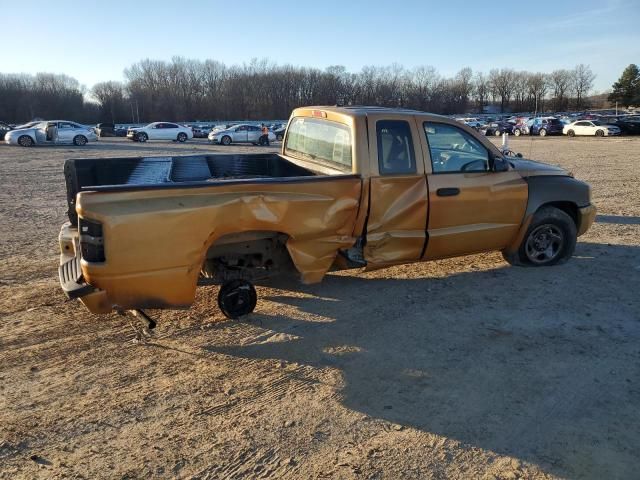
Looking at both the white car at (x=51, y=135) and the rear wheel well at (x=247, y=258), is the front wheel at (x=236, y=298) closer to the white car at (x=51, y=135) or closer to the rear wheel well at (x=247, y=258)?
the rear wheel well at (x=247, y=258)

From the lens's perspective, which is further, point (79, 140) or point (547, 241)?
point (79, 140)

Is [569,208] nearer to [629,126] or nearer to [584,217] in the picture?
[584,217]

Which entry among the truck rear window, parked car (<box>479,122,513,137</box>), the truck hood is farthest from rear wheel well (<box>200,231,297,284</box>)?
parked car (<box>479,122,513,137</box>)

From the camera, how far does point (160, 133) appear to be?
40.6 m

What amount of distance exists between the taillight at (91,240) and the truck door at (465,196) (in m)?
3.25

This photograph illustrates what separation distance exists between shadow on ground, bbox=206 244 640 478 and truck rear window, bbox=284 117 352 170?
1487 millimetres

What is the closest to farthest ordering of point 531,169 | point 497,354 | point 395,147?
1. point 497,354
2. point 395,147
3. point 531,169

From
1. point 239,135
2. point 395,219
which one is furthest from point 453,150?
point 239,135

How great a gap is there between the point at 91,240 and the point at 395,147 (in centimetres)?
307

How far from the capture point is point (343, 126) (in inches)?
209

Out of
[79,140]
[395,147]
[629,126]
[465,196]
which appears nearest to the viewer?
[395,147]

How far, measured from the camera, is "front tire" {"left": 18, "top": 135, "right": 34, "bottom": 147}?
108 feet

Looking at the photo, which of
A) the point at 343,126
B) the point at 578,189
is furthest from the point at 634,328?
the point at 343,126

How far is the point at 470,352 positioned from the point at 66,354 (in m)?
3.34
